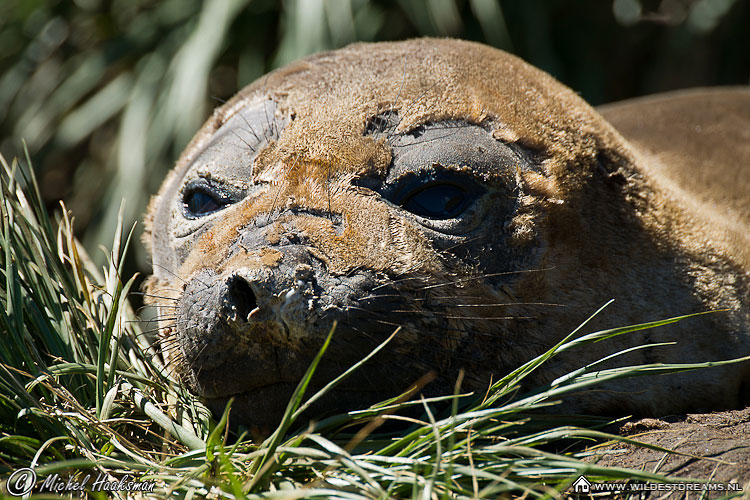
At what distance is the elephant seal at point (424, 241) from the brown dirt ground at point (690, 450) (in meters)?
0.18

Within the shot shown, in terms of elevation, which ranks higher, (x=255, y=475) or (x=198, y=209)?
(x=198, y=209)

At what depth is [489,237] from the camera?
2309 millimetres

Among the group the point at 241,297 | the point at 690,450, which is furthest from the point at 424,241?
the point at 690,450

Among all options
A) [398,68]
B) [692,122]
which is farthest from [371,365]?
[692,122]

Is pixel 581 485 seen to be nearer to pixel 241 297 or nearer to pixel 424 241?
pixel 424 241

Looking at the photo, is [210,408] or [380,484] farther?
[210,408]

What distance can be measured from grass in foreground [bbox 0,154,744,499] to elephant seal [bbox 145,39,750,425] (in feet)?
0.39

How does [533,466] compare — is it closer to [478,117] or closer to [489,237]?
[489,237]

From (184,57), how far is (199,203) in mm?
3648

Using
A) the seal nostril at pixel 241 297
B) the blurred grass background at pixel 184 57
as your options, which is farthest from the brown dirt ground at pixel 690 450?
the blurred grass background at pixel 184 57

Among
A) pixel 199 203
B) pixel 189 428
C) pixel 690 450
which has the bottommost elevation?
pixel 690 450

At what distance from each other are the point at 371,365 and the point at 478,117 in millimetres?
853

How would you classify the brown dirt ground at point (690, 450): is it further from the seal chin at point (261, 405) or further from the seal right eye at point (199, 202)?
the seal right eye at point (199, 202)

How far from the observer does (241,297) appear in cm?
196
